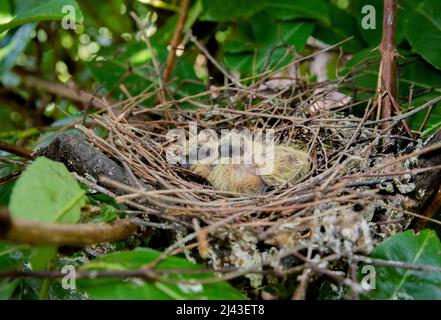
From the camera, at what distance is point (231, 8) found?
6.71 ft

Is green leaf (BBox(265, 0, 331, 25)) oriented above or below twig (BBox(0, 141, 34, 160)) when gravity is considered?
above

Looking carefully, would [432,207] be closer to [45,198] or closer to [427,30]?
[427,30]

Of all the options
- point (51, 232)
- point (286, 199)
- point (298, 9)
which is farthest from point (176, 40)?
point (51, 232)

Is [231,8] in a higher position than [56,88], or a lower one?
higher

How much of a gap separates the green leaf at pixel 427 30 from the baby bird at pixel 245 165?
57 cm

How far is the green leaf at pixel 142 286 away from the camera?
84 cm

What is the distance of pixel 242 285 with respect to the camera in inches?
39.8

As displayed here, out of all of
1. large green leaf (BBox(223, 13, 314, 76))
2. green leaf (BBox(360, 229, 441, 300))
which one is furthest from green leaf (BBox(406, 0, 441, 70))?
green leaf (BBox(360, 229, 441, 300))

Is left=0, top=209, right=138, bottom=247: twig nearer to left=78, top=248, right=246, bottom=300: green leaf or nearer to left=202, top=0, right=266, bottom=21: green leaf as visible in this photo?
left=78, top=248, right=246, bottom=300: green leaf

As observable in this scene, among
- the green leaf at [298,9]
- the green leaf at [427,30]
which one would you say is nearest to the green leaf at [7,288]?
the green leaf at [427,30]

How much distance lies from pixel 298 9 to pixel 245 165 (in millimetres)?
896

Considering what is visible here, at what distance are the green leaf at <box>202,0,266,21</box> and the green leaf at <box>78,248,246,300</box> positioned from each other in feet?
4.50

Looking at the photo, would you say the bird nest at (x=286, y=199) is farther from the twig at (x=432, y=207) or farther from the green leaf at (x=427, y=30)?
the green leaf at (x=427, y=30)

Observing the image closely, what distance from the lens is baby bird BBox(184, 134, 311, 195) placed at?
4.50ft
